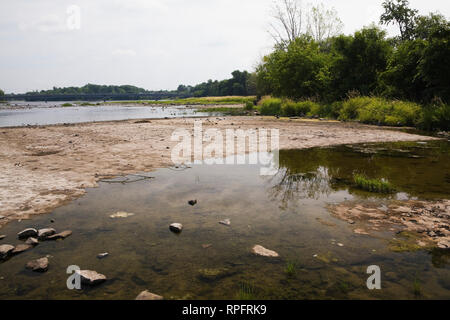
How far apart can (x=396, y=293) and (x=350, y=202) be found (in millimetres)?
2491

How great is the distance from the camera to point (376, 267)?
9.66 ft

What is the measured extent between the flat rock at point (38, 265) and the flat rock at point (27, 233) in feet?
2.58

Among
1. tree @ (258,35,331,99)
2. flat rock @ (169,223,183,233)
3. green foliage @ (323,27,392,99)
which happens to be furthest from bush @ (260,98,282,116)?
flat rock @ (169,223,183,233)

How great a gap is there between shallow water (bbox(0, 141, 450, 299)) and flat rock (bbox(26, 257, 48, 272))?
0.22 ft

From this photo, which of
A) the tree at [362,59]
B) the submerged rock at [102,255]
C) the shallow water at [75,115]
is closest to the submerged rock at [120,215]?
the submerged rock at [102,255]

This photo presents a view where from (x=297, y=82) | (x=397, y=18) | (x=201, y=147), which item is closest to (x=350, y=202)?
(x=201, y=147)

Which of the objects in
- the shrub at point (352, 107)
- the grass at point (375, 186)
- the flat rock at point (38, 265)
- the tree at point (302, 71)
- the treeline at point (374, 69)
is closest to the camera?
the flat rock at point (38, 265)

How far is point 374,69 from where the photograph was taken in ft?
76.0

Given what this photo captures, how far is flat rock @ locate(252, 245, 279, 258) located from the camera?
3207 millimetres

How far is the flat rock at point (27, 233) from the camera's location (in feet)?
12.0

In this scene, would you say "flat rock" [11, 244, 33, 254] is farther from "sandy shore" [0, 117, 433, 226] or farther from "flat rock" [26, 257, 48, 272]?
"sandy shore" [0, 117, 433, 226]

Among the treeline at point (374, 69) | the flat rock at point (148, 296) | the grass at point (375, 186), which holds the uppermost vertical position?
the treeline at point (374, 69)

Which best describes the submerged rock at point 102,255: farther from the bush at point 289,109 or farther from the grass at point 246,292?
the bush at point 289,109
